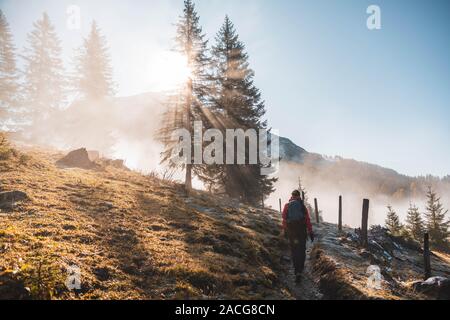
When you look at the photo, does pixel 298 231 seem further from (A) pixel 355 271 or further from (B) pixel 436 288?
(B) pixel 436 288

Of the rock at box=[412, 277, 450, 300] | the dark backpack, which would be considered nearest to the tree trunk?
the dark backpack

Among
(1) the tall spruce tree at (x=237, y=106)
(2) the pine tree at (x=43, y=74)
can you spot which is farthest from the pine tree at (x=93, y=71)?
(1) the tall spruce tree at (x=237, y=106)

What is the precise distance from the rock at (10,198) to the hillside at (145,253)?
0.21 metres

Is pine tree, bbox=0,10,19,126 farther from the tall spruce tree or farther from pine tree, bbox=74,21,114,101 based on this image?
the tall spruce tree

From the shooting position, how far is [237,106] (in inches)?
1081

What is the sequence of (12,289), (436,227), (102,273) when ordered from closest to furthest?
1. (12,289)
2. (102,273)
3. (436,227)

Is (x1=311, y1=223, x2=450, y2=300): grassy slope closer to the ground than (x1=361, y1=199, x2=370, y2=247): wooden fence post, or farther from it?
closer to the ground

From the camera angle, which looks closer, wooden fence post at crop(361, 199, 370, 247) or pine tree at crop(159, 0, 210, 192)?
wooden fence post at crop(361, 199, 370, 247)

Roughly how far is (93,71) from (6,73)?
1149cm

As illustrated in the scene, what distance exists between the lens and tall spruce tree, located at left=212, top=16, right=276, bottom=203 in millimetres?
26031

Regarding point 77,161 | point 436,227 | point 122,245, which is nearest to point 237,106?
point 77,161

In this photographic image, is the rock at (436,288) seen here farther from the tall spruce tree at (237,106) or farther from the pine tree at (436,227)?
the pine tree at (436,227)

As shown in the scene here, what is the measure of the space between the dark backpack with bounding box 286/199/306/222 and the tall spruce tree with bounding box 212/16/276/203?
53.2 feet
